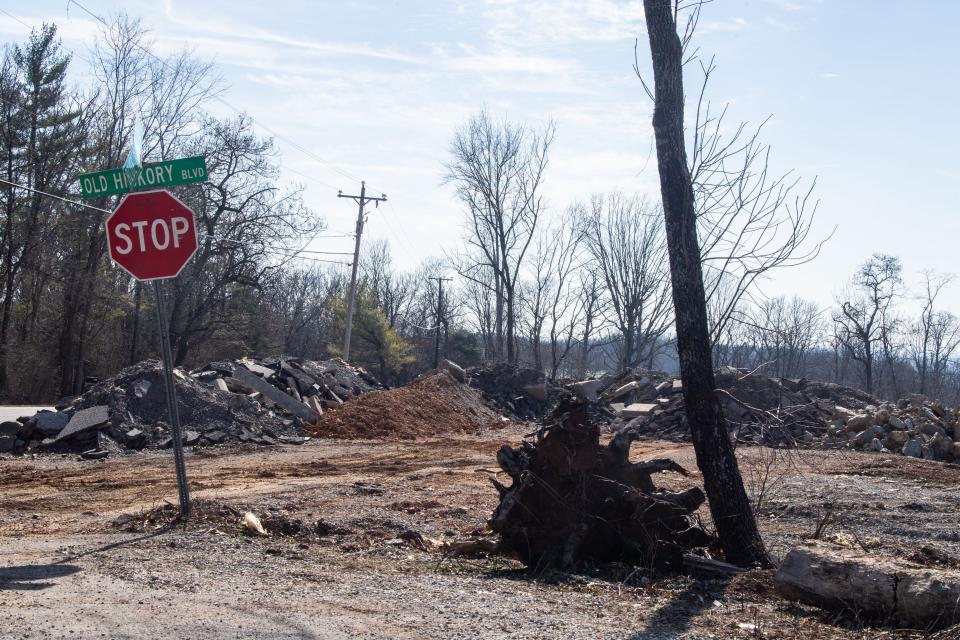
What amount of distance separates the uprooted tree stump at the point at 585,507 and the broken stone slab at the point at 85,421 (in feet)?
41.4

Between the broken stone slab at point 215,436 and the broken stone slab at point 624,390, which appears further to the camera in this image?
the broken stone slab at point 624,390

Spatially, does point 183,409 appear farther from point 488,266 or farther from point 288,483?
point 488,266

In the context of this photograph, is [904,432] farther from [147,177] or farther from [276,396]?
[147,177]

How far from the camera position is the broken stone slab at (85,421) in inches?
661

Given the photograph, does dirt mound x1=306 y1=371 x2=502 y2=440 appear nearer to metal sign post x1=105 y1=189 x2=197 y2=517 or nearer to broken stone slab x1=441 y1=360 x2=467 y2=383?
broken stone slab x1=441 y1=360 x2=467 y2=383

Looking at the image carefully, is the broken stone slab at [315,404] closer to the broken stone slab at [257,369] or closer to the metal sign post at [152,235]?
the broken stone slab at [257,369]

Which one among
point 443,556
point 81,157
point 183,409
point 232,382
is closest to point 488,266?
point 81,157

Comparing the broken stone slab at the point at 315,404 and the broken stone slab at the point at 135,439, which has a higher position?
the broken stone slab at the point at 315,404

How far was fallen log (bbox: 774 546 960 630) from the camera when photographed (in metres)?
4.86

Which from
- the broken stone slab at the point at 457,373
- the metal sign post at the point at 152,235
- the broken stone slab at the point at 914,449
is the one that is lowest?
the broken stone slab at the point at 914,449

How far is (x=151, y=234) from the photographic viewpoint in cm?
733

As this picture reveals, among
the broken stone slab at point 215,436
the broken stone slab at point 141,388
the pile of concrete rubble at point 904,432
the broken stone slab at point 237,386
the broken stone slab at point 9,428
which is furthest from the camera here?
the broken stone slab at point 237,386

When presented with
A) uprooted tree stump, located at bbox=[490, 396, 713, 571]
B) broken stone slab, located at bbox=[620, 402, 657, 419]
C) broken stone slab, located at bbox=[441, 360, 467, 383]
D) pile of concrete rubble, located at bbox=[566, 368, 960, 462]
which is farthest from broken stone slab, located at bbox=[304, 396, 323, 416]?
uprooted tree stump, located at bbox=[490, 396, 713, 571]

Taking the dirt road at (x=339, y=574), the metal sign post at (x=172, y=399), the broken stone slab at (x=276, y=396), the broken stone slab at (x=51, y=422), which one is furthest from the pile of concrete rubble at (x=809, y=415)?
the metal sign post at (x=172, y=399)
